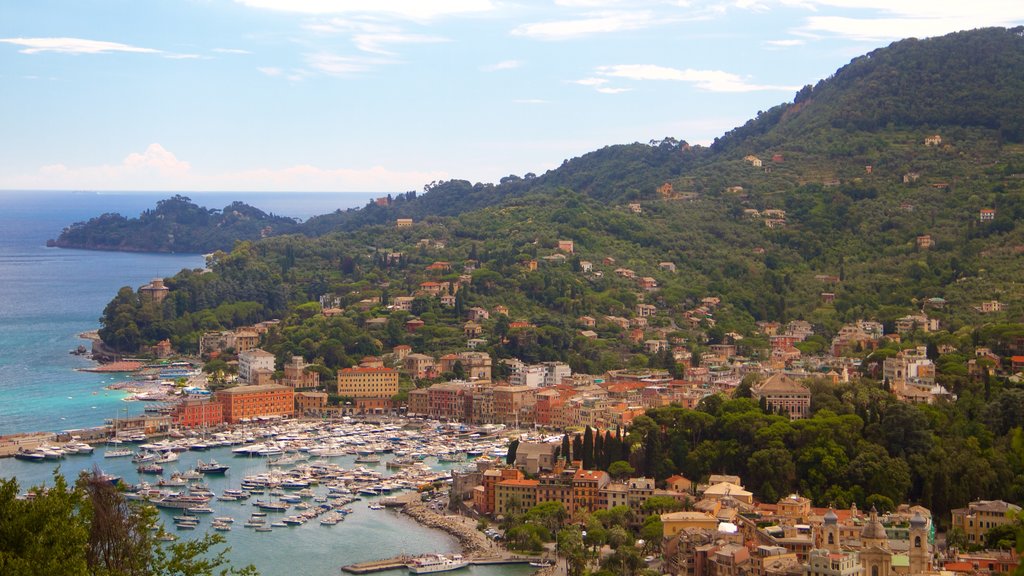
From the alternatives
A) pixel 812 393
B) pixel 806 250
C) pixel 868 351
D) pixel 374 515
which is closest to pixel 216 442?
pixel 374 515

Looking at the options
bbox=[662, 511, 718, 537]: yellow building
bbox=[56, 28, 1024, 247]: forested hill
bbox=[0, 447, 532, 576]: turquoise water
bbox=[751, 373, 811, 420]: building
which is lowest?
bbox=[0, 447, 532, 576]: turquoise water

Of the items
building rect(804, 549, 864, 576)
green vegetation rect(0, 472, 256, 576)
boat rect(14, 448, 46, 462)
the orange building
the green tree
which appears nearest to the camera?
green vegetation rect(0, 472, 256, 576)

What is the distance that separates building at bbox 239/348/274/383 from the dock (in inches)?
940

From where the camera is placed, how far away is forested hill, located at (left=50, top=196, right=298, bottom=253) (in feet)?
370

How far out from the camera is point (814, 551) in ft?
75.5

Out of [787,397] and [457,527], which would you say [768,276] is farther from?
[457,527]

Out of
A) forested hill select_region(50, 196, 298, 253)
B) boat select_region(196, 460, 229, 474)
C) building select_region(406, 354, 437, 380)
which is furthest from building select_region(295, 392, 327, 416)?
forested hill select_region(50, 196, 298, 253)

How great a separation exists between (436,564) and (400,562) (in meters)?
0.68

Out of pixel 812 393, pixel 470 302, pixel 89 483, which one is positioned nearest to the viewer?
pixel 89 483

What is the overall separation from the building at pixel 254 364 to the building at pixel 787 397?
2093 cm

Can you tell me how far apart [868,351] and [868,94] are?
36.0 metres

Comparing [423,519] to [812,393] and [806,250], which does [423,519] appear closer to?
[812,393]

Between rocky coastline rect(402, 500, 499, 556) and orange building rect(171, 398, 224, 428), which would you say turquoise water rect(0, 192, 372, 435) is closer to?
orange building rect(171, 398, 224, 428)

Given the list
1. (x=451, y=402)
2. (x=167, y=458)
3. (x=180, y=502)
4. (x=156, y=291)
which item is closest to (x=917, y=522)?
(x=180, y=502)
